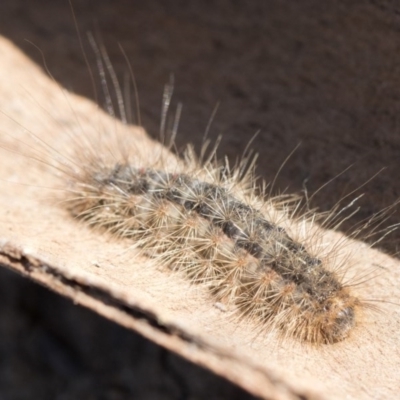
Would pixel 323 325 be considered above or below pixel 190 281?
above

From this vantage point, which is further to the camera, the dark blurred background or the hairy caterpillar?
the dark blurred background

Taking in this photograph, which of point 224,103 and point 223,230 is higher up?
point 223,230

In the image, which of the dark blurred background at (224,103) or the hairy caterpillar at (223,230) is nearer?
the hairy caterpillar at (223,230)

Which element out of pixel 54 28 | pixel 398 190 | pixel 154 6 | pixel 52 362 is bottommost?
pixel 52 362

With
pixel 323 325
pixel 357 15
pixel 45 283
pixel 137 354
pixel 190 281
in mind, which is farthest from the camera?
pixel 137 354

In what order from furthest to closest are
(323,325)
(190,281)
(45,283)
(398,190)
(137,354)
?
(137,354) < (398,190) < (190,281) < (323,325) < (45,283)

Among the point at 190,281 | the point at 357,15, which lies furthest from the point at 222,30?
the point at 190,281

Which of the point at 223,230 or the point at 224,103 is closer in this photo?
the point at 223,230

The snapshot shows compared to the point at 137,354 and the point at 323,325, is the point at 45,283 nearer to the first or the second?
the point at 323,325
